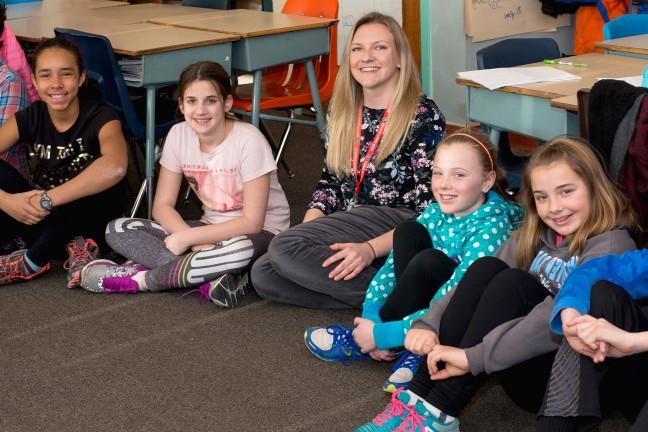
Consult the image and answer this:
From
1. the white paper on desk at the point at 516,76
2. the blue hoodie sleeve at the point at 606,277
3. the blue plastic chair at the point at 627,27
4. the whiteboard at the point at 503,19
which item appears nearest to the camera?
the blue hoodie sleeve at the point at 606,277

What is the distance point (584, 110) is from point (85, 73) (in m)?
2.03

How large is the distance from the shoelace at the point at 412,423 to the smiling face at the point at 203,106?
143 cm

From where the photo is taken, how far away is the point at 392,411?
7.13 ft

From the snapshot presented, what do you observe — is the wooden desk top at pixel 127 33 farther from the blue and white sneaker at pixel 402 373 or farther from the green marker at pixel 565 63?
the blue and white sneaker at pixel 402 373

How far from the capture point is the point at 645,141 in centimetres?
218

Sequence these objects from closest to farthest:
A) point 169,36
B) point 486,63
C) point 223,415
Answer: point 223,415 < point 486,63 < point 169,36

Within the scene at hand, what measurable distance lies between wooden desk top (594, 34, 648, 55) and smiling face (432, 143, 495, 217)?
1.28 meters

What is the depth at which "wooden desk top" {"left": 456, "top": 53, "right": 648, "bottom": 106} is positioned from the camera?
2887 millimetres

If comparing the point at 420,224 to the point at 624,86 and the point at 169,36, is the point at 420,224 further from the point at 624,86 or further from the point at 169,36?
the point at 169,36

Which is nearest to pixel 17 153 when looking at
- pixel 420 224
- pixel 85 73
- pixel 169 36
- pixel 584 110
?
pixel 85 73

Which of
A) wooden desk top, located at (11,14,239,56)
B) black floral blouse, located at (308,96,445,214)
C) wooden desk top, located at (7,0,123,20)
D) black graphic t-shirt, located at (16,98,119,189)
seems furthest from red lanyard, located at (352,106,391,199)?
wooden desk top, located at (7,0,123,20)

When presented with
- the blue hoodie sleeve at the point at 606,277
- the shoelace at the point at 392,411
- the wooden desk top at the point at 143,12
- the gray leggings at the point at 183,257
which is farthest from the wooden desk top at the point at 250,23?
the blue hoodie sleeve at the point at 606,277

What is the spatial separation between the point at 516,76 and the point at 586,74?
10.0 inches

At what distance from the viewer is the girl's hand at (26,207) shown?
341cm
